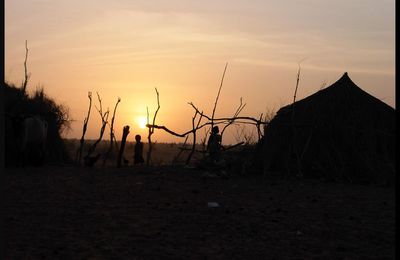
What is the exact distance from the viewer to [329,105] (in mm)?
14367

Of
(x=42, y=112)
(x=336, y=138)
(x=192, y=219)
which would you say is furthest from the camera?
(x=42, y=112)

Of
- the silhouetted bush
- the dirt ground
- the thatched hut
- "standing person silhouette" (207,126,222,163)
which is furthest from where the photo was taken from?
the silhouetted bush

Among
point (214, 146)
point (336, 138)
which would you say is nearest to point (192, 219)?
point (214, 146)

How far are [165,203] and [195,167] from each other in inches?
205

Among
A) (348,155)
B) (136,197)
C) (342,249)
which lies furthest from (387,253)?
(348,155)

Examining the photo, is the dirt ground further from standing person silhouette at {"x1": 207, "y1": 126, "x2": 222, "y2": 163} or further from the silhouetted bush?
the silhouetted bush

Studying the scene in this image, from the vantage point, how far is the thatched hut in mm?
13297

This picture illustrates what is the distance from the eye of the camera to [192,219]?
787cm

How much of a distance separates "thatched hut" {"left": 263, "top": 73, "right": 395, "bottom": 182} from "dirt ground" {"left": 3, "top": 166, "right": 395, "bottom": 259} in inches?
39.0

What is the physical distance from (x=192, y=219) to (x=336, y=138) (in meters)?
7.05

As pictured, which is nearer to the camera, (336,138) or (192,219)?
(192,219)

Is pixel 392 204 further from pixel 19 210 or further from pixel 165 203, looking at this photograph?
pixel 19 210

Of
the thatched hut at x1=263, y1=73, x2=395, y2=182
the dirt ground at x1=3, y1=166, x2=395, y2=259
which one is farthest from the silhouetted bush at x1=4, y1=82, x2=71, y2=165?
the thatched hut at x1=263, y1=73, x2=395, y2=182

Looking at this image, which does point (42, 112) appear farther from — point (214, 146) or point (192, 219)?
point (192, 219)
